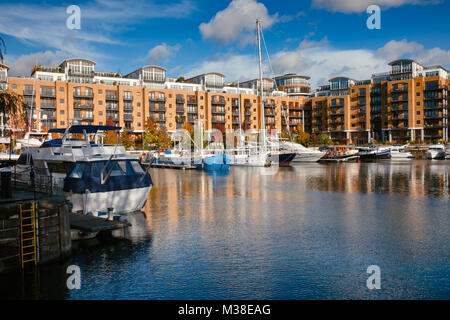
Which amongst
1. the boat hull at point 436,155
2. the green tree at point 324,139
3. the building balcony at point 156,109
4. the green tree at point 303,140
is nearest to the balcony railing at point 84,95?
the building balcony at point 156,109

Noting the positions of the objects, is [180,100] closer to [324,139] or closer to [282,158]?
[324,139]

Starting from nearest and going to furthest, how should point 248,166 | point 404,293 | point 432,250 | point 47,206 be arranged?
1. point 404,293
2. point 47,206
3. point 432,250
4. point 248,166

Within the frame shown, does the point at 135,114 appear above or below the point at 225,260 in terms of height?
above

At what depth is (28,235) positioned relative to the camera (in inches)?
→ 522

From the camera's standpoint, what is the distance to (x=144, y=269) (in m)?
14.1

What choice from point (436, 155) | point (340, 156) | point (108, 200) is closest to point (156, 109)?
point (340, 156)

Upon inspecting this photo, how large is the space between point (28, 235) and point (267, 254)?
843cm

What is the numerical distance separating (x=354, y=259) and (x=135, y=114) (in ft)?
312

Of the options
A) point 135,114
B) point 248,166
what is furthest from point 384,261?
point 135,114

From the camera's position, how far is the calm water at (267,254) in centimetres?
1229

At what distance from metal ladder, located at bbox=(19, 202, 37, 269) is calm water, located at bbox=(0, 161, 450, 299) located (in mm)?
651

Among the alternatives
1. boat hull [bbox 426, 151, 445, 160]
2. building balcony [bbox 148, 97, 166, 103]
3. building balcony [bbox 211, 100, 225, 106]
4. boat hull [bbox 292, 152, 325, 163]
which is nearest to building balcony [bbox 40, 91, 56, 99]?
building balcony [bbox 148, 97, 166, 103]

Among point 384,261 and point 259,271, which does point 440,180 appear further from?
point 259,271

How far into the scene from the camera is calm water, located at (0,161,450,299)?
12.3 m
